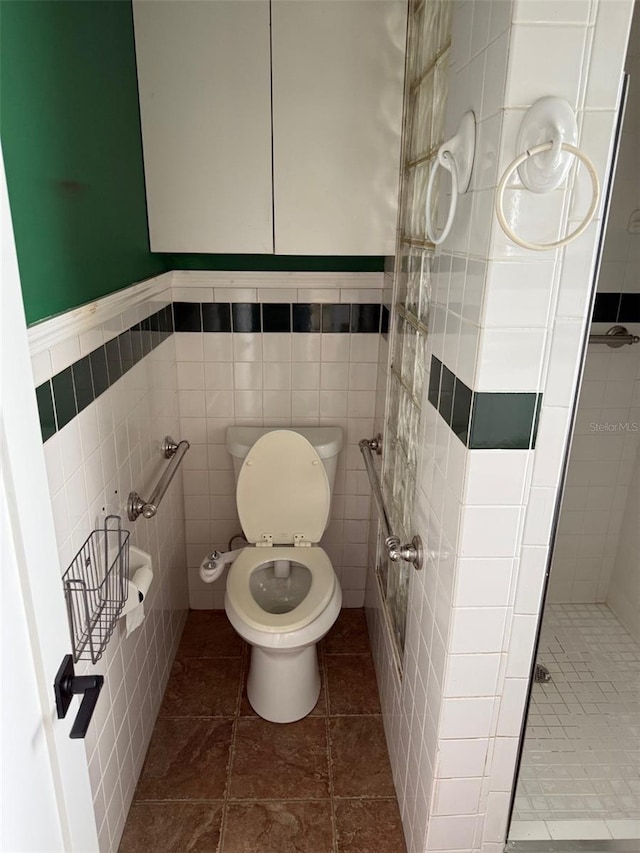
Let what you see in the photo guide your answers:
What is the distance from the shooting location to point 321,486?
2168 mm

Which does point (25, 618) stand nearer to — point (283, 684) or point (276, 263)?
point (283, 684)

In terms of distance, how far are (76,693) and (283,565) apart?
1347mm

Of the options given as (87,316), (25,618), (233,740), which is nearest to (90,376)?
(87,316)

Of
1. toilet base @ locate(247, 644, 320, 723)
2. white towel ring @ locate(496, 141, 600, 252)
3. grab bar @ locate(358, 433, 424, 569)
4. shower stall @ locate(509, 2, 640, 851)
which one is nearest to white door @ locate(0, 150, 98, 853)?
white towel ring @ locate(496, 141, 600, 252)

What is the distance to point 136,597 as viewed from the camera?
4.91 feet

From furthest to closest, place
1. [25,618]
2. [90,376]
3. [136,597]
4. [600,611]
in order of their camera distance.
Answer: [600,611] < [136,597] < [90,376] < [25,618]

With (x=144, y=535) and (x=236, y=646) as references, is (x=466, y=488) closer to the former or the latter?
(x=144, y=535)

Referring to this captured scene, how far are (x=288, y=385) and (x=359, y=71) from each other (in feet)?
3.39

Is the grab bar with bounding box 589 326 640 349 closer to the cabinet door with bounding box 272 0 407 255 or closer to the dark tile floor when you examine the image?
the cabinet door with bounding box 272 0 407 255

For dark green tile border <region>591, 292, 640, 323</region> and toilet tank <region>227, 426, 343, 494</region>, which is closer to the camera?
dark green tile border <region>591, 292, 640, 323</region>

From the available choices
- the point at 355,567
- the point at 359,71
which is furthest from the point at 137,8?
the point at 355,567

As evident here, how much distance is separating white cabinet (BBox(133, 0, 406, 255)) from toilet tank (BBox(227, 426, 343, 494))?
2.16 feet

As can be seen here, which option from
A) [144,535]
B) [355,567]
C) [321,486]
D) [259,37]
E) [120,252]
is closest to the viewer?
[120,252]

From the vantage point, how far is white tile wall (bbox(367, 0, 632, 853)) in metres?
0.97
